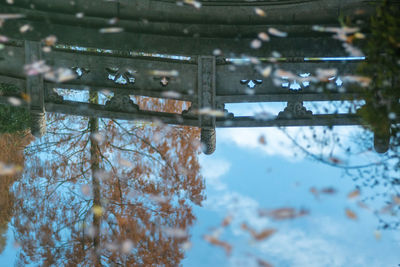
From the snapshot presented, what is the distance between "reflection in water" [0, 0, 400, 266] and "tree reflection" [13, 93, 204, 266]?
0.05 feet

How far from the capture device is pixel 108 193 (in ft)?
18.9

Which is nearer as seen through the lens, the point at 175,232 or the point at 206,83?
the point at 175,232

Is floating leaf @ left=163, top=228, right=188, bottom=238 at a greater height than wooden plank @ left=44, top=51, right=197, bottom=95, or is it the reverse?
wooden plank @ left=44, top=51, right=197, bottom=95

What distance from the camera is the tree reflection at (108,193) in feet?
17.5

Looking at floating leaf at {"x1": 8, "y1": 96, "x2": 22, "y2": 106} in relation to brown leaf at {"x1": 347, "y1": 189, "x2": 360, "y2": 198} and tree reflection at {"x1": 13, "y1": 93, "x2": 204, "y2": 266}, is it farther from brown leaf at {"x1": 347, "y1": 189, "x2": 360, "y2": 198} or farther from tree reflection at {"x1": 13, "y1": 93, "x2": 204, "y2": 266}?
brown leaf at {"x1": 347, "y1": 189, "x2": 360, "y2": 198}

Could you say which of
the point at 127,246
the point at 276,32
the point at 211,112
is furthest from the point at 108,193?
the point at 276,32

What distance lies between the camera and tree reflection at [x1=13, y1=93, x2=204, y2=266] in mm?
5332

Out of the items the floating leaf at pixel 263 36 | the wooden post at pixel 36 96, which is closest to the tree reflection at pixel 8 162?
the wooden post at pixel 36 96

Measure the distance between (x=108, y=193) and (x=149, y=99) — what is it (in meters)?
1.48

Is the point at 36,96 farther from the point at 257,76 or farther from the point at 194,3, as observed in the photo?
the point at 257,76

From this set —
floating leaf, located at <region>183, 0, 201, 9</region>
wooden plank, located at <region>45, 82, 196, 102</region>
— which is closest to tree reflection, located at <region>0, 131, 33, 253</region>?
wooden plank, located at <region>45, 82, 196, 102</region>

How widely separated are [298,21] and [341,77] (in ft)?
3.41

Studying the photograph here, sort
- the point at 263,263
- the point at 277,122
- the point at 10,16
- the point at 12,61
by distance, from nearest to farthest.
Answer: the point at 263,263 → the point at 277,122 → the point at 12,61 → the point at 10,16

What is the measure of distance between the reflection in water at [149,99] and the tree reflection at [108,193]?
0.05ft
